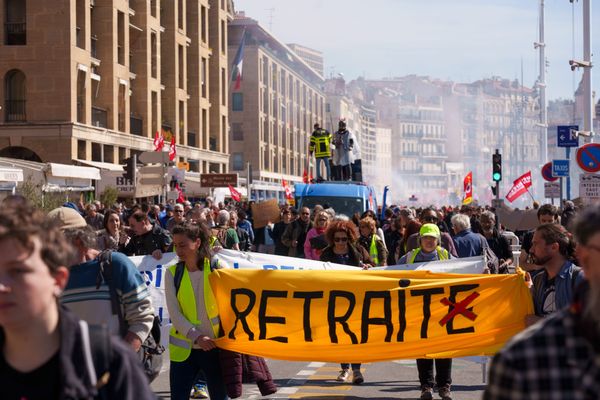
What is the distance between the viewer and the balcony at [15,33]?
46.6 meters

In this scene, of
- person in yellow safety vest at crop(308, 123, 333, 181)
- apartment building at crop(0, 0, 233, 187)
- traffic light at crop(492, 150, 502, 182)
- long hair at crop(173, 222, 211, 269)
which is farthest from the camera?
apartment building at crop(0, 0, 233, 187)

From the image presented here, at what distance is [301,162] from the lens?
122125 mm

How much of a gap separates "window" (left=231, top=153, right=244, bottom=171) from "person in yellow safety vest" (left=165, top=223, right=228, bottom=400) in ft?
300

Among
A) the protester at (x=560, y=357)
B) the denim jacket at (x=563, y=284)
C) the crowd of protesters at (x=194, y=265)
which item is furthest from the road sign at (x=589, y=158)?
the protester at (x=560, y=357)

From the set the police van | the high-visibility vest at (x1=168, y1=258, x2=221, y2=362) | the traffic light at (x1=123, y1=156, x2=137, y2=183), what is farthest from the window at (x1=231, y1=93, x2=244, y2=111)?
the high-visibility vest at (x1=168, y1=258, x2=221, y2=362)

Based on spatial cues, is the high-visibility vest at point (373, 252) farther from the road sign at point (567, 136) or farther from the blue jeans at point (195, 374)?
the road sign at point (567, 136)

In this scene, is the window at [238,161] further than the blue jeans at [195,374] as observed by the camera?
Yes

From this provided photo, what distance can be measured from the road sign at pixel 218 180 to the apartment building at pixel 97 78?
7.72 meters

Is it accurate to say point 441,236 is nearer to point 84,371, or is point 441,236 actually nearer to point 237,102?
point 84,371

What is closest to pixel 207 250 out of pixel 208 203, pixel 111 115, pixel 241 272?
pixel 241 272

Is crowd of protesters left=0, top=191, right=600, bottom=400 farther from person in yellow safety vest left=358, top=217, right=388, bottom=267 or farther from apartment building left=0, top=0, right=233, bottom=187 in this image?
apartment building left=0, top=0, right=233, bottom=187

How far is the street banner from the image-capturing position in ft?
32.4

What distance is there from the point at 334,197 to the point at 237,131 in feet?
237

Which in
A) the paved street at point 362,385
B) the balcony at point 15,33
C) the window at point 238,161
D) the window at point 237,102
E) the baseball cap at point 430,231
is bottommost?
the paved street at point 362,385
